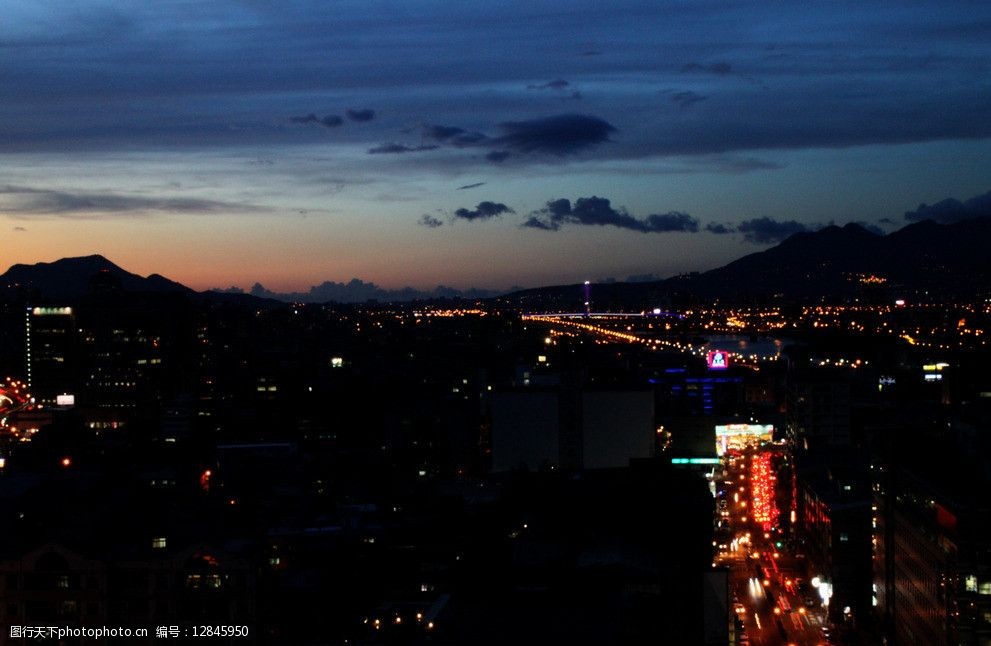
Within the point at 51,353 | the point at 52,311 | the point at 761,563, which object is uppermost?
the point at 52,311

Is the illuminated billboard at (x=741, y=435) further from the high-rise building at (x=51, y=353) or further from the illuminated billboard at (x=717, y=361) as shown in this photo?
the high-rise building at (x=51, y=353)

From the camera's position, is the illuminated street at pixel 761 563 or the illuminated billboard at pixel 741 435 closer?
the illuminated street at pixel 761 563

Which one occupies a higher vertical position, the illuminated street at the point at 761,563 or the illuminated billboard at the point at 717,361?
the illuminated billboard at the point at 717,361

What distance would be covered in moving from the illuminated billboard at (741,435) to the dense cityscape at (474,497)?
5 centimetres

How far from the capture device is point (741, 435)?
71.1 ft

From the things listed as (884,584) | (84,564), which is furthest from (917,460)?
(84,564)

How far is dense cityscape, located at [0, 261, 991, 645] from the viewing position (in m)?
7.20

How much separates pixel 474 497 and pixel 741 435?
865 cm

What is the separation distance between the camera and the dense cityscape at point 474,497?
720 centimetres

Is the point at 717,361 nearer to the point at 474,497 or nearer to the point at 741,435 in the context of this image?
the point at 741,435

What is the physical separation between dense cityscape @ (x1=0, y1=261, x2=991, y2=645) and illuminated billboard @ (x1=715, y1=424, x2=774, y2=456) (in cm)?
5

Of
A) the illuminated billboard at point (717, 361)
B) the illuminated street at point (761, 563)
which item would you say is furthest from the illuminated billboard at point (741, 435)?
the illuminated billboard at point (717, 361)

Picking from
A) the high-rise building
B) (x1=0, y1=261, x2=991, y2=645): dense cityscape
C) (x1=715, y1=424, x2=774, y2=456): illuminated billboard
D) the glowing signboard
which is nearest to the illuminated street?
(x1=0, y1=261, x2=991, y2=645): dense cityscape

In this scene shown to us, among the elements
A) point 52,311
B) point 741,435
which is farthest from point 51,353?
point 741,435
